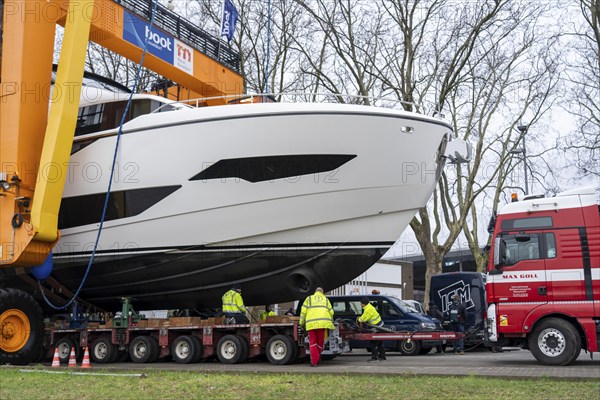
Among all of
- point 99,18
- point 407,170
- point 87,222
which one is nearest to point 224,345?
point 87,222

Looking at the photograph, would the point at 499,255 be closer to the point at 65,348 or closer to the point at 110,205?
the point at 110,205

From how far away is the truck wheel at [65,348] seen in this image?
13.2 m

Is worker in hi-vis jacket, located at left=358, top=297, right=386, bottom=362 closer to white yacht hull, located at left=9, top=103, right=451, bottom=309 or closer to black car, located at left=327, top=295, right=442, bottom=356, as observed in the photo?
white yacht hull, located at left=9, top=103, right=451, bottom=309

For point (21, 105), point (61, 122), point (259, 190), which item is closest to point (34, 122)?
point (21, 105)

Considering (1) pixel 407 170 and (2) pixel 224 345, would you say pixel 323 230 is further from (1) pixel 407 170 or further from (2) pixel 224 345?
(2) pixel 224 345

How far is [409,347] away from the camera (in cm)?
1573

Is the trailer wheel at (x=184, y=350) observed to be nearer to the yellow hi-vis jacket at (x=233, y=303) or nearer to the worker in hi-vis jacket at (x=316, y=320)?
the yellow hi-vis jacket at (x=233, y=303)

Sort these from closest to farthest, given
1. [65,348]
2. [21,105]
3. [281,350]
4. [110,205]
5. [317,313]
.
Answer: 1. [317,313]
2. [21,105]
3. [281,350]
4. [110,205]
5. [65,348]

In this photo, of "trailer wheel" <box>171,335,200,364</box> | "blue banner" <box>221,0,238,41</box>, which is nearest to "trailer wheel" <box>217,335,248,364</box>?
"trailer wheel" <box>171,335,200,364</box>

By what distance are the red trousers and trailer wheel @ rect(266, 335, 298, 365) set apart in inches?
16.4

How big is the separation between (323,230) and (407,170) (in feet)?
5.95

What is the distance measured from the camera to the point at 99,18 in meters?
12.0

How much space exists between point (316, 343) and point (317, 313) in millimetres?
593

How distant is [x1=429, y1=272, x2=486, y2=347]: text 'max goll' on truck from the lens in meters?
18.0
